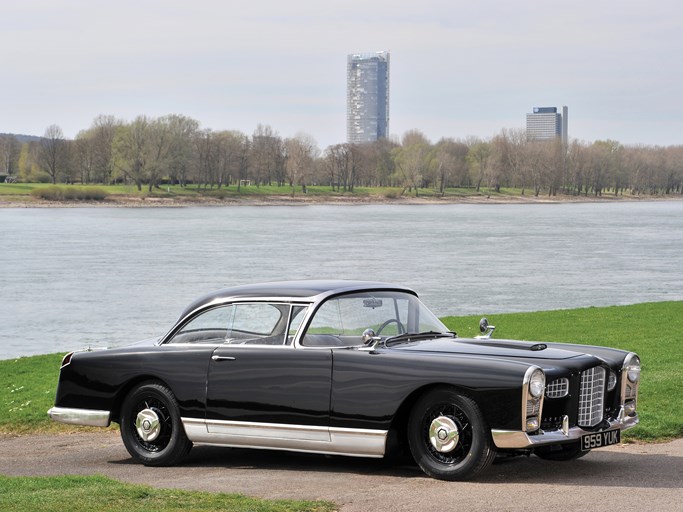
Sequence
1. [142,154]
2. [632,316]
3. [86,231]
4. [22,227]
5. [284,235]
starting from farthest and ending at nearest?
[142,154] → [22,227] → [86,231] → [284,235] → [632,316]

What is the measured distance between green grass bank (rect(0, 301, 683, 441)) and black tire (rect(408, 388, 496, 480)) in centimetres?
288

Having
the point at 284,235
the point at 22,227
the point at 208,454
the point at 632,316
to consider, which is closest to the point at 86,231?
the point at 22,227

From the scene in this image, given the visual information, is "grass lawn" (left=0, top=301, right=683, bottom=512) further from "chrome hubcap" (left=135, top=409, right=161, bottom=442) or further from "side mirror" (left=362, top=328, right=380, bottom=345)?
"side mirror" (left=362, top=328, right=380, bottom=345)

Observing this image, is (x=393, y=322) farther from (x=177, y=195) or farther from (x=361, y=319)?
(x=177, y=195)

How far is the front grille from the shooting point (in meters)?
8.90

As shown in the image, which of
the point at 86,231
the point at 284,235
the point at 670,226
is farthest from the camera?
the point at 670,226

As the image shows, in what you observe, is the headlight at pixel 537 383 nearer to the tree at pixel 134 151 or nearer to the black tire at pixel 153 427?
the black tire at pixel 153 427

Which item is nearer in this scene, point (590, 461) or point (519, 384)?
point (519, 384)

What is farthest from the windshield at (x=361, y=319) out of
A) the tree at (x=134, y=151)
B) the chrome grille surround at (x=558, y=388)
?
the tree at (x=134, y=151)

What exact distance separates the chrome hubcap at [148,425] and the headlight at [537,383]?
355 cm

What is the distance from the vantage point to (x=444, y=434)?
8703mm

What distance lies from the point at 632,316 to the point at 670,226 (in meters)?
73.0

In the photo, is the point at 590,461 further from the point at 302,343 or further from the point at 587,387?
the point at 302,343

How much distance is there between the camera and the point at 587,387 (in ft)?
29.3
